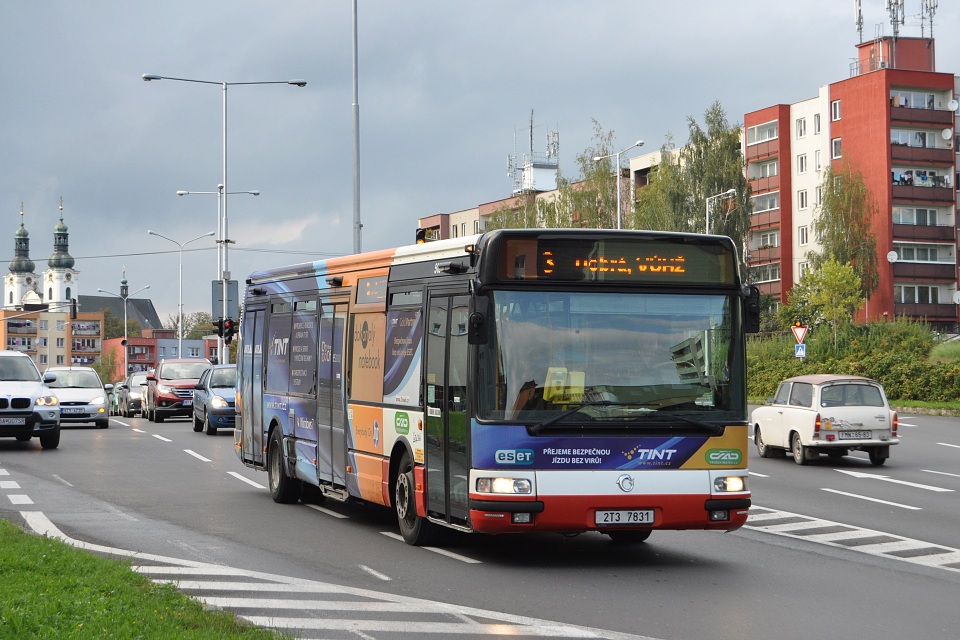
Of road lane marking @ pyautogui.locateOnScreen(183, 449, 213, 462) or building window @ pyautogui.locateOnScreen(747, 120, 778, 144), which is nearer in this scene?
road lane marking @ pyautogui.locateOnScreen(183, 449, 213, 462)

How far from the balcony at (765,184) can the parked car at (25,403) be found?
7185cm

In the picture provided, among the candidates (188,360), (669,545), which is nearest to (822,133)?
(188,360)

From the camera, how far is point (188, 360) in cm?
4372

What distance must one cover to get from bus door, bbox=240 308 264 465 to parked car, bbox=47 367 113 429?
693 inches

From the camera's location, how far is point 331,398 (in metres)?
16.0

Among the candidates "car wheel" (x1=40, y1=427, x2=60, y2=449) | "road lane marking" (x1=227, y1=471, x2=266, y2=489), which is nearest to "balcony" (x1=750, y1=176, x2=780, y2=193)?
"car wheel" (x1=40, y1=427, x2=60, y2=449)

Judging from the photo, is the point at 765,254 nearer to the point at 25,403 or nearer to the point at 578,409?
the point at 25,403

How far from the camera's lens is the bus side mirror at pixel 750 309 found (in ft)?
40.4

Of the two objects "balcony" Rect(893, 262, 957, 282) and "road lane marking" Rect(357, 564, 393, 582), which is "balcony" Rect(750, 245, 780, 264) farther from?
"road lane marking" Rect(357, 564, 393, 582)

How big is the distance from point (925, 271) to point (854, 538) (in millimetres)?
76079

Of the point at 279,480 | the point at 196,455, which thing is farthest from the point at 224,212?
the point at 279,480

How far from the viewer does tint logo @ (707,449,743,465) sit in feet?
39.8

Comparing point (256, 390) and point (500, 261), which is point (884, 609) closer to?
point (500, 261)

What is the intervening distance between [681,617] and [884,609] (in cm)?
158
